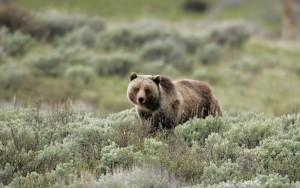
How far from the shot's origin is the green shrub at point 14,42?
18.7 m

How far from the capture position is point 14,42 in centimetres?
1905

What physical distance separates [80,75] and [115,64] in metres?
1.77

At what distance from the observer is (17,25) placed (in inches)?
813

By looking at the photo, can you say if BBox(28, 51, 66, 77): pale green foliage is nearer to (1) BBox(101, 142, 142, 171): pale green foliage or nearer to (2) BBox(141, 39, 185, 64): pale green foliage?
(2) BBox(141, 39, 185, 64): pale green foliage

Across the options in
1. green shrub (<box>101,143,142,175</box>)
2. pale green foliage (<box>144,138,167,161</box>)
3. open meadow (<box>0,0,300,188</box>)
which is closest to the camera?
open meadow (<box>0,0,300,188</box>)

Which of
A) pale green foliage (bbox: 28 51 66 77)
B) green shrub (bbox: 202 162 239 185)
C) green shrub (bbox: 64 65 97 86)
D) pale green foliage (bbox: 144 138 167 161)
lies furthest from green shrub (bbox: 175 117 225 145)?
pale green foliage (bbox: 28 51 66 77)

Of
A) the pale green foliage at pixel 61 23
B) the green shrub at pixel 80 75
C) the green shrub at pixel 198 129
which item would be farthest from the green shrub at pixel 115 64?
the green shrub at pixel 198 129

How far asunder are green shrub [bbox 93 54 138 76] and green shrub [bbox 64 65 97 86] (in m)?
0.96

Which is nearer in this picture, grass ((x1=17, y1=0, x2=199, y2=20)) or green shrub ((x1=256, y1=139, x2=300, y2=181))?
green shrub ((x1=256, y1=139, x2=300, y2=181))

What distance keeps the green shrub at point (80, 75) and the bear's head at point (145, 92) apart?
332 inches

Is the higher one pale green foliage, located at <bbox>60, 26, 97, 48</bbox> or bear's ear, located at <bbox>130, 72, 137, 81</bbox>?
pale green foliage, located at <bbox>60, 26, 97, 48</bbox>

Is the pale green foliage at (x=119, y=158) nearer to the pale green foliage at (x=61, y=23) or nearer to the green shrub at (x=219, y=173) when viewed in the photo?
the green shrub at (x=219, y=173)

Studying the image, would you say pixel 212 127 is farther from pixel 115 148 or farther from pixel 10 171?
pixel 10 171

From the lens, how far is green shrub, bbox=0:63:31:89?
16.3 meters
